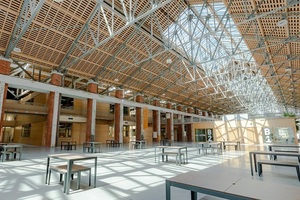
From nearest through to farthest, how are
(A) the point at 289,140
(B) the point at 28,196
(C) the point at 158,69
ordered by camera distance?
(B) the point at 28,196
(C) the point at 158,69
(A) the point at 289,140

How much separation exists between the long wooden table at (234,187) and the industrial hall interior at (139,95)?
11 mm

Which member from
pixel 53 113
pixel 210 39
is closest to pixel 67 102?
pixel 53 113

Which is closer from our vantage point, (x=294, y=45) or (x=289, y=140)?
(x=294, y=45)

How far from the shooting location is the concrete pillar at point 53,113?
A: 13.3m

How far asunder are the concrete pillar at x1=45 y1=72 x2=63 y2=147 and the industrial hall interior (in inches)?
3.0

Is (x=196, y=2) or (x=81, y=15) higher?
(x=196, y=2)

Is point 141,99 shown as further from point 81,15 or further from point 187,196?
point 187,196

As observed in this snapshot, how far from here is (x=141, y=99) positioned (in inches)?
855

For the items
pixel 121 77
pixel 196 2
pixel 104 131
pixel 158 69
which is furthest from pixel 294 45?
pixel 104 131

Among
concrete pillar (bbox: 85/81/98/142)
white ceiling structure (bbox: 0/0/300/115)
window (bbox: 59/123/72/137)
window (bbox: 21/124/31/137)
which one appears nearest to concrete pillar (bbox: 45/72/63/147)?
white ceiling structure (bbox: 0/0/300/115)

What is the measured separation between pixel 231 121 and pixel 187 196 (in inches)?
917

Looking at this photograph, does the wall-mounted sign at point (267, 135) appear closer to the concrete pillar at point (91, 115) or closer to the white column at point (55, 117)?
the concrete pillar at point (91, 115)

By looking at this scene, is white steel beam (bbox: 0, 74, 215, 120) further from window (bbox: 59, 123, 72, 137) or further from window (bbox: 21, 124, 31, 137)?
window (bbox: 21, 124, 31, 137)

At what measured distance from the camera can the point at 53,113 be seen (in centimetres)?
1385
